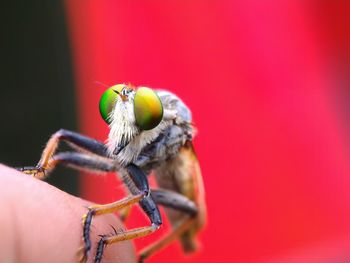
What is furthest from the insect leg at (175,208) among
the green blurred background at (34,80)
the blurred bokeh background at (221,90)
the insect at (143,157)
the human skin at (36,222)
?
the green blurred background at (34,80)

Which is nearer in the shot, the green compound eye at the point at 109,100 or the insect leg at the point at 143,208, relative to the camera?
the insect leg at the point at 143,208

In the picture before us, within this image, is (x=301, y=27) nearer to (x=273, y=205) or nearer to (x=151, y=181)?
(x=273, y=205)

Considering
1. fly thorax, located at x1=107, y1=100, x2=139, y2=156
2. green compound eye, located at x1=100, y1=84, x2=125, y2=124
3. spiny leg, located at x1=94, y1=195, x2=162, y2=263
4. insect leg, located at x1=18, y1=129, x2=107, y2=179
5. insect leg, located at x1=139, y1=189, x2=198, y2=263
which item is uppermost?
green compound eye, located at x1=100, y1=84, x2=125, y2=124

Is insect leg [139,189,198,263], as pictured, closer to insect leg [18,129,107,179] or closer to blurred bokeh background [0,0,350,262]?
insect leg [18,129,107,179]

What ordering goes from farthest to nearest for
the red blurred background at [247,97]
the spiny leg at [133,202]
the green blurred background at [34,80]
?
the green blurred background at [34,80] < the red blurred background at [247,97] < the spiny leg at [133,202]

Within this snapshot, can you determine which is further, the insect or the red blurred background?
the red blurred background

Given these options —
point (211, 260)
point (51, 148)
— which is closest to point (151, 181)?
point (51, 148)

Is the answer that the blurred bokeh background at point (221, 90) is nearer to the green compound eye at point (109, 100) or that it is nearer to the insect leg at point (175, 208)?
the insect leg at point (175, 208)

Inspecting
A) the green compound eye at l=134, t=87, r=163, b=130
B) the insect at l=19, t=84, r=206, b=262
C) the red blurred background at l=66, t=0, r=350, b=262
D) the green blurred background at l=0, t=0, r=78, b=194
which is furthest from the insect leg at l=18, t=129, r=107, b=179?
the green blurred background at l=0, t=0, r=78, b=194
